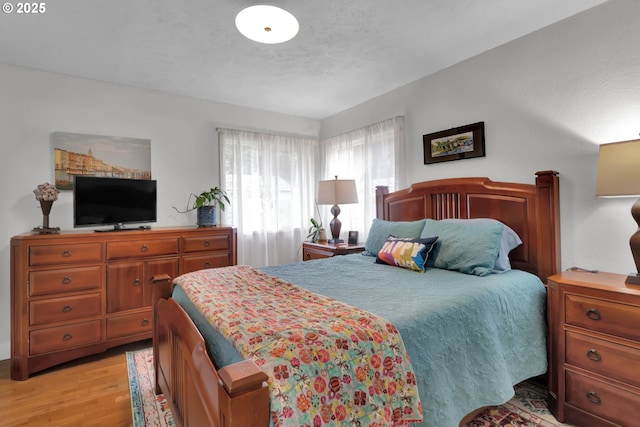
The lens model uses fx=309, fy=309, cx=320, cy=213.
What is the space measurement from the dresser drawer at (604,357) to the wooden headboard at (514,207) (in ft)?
1.89

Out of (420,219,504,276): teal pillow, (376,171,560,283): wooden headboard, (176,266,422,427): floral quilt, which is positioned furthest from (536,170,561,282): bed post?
(176,266,422,427): floral quilt

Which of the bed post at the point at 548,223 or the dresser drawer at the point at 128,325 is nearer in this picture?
the bed post at the point at 548,223

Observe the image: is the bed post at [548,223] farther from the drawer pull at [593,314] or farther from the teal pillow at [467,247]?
the drawer pull at [593,314]

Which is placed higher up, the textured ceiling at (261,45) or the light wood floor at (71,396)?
the textured ceiling at (261,45)

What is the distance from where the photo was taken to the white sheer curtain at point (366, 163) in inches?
134

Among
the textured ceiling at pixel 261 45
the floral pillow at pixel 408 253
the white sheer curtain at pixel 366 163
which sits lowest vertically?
the floral pillow at pixel 408 253

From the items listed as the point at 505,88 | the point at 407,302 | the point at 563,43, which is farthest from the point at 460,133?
the point at 407,302

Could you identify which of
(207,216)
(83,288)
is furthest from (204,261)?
(83,288)

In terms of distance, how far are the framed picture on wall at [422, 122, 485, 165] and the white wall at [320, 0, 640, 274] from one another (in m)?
0.07

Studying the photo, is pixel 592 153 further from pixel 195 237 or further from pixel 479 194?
pixel 195 237

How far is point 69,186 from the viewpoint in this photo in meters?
3.01

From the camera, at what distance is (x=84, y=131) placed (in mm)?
3078

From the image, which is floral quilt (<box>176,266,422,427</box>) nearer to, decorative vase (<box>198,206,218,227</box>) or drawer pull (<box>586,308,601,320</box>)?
drawer pull (<box>586,308,601,320</box>)

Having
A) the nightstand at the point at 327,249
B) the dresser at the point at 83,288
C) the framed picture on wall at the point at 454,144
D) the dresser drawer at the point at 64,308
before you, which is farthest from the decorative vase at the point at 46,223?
the framed picture on wall at the point at 454,144
